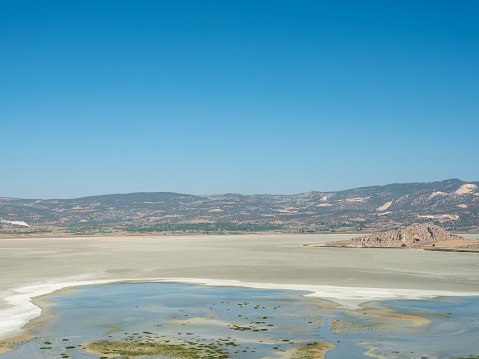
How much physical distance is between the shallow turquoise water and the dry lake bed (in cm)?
5

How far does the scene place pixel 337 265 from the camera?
5288cm

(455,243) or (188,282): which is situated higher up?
(455,243)

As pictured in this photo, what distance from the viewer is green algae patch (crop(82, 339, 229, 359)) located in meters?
18.4

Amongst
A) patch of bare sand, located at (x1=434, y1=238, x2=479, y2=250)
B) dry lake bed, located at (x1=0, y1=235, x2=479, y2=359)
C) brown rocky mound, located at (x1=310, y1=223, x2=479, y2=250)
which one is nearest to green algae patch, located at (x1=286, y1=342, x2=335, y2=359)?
dry lake bed, located at (x1=0, y1=235, x2=479, y2=359)

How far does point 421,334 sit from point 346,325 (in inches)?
132

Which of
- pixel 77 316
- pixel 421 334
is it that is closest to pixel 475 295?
pixel 421 334

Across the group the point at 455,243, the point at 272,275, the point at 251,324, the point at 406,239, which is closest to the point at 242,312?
the point at 251,324

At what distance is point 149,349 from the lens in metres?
19.2

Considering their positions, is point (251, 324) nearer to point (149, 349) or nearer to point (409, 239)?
point (149, 349)

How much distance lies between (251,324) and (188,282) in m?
16.6

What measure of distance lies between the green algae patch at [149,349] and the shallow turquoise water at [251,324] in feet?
1.75

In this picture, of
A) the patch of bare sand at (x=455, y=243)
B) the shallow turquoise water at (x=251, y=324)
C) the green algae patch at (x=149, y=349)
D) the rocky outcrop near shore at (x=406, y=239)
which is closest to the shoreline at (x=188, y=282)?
the shallow turquoise water at (x=251, y=324)

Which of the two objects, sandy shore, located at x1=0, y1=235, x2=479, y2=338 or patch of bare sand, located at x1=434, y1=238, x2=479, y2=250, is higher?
patch of bare sand, located at x1=434, y1=238, x2=479, y2=250

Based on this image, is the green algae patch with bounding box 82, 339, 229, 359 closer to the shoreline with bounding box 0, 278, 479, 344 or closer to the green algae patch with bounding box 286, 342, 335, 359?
the green algae patch with bounding box 286, 342, 335, 359
